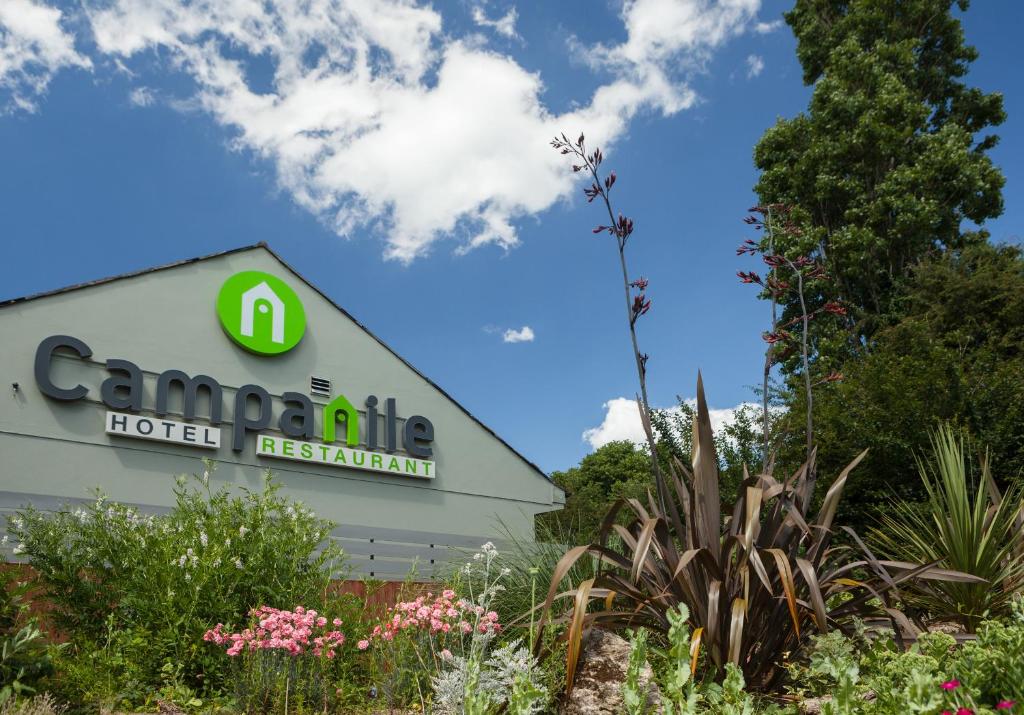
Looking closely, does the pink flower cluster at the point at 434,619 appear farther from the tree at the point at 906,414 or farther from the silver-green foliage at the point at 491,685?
the tree at the point at 906,414

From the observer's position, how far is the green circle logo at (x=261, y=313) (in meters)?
12.4

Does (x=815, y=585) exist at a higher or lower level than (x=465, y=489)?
lower

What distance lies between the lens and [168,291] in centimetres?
1189

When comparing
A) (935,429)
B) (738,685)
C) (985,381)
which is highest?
(985,381)

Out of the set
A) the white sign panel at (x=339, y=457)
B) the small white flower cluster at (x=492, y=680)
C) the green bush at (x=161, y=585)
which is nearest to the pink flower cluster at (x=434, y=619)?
the small white flower cluster at (x=492, y=680)

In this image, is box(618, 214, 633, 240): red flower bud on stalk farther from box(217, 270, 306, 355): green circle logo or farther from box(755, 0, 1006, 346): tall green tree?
box(755, 0, 1006, 346): tall green tree

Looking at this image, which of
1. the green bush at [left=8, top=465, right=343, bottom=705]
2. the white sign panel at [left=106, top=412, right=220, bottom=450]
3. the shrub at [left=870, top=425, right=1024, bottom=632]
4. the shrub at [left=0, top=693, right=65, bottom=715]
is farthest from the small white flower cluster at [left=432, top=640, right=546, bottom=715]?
the white sign panel at [left=106, top=412, right=220, bottom=450]

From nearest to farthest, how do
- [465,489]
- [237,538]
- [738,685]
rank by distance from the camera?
[738,685], [237,538], [465,489]

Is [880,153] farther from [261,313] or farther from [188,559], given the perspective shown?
[188,559]

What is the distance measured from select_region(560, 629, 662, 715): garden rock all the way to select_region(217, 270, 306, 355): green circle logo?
991cm

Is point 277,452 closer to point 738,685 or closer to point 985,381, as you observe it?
point 985,381

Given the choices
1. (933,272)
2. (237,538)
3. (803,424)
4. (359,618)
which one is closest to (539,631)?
(359,618)

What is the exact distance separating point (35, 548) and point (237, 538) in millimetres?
1443

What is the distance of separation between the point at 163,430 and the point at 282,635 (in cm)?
786
